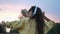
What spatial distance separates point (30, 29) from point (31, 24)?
3 cm

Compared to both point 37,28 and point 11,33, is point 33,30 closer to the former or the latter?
point 37,28

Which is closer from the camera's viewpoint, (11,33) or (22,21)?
(22,21)

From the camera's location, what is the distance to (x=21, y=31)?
1.47 meters

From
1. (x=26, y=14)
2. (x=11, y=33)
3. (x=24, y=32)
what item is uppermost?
(x=26, y=14)

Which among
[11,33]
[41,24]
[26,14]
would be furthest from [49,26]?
[11,33]

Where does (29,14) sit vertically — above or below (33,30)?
above

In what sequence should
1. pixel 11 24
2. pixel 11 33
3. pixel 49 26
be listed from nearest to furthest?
pixel 11 24, pixel 49 26, pixel 11 33

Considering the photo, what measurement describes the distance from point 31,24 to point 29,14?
→ 0.07 m

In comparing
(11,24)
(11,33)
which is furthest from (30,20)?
(11,33)

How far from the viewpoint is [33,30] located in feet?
4.83

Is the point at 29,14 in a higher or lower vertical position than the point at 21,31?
higher

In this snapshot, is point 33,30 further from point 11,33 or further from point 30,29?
point 11,33

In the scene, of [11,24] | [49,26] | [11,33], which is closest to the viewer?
[11,24]

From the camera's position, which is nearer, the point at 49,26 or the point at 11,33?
the point at 49,26
